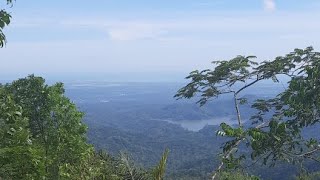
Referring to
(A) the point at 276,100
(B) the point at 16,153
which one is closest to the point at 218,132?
(B) the point at 16,153

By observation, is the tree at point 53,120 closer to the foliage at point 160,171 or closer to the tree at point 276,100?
the tree at point 276,100

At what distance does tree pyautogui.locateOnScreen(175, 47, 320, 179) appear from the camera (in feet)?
28.2

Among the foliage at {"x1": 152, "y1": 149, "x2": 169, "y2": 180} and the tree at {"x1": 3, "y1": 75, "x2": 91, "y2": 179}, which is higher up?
the foliage at {"x1": 152, "y1": 149, "x2": 169, "y2": 180}

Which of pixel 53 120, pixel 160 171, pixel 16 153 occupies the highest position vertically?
pixel 160 171

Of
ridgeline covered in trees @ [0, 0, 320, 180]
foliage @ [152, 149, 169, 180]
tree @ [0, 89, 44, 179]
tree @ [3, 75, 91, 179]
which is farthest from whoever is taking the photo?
tree @ [3, 75, 91, 179]

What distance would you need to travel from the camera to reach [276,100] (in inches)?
548

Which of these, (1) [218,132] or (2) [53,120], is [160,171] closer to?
(1) [218,132]

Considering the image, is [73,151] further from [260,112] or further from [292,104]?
[292,104]

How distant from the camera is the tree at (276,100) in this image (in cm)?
859

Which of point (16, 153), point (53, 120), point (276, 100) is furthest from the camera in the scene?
point (53, 120)

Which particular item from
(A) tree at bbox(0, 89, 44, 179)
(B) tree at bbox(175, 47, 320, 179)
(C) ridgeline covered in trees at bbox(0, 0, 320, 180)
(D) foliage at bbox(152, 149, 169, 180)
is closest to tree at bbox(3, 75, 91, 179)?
(C) ridgeline covered in trees at bbox(0, 0, 320, 180)

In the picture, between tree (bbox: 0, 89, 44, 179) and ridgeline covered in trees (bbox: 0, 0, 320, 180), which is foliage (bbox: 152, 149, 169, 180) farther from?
tree (bbox: 0, 89, 44, 179)

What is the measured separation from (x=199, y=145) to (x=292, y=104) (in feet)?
600

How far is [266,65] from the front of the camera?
47.5 feet
